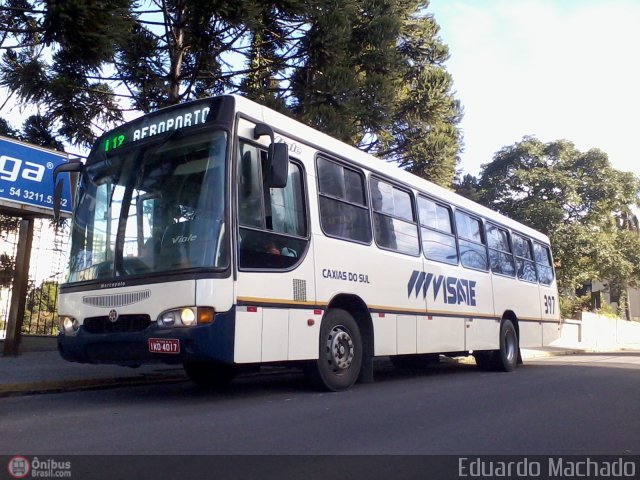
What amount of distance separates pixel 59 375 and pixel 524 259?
999cm

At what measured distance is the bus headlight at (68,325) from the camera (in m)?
7.09

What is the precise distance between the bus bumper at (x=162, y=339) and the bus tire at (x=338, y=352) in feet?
5.26

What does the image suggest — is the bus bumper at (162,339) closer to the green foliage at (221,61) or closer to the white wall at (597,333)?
the green foliage at (221,61)

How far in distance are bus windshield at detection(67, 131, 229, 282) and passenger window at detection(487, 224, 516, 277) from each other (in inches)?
293

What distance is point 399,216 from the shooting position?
9570 mm

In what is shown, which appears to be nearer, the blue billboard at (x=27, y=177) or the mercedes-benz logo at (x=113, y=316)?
the mercedes-benz logo at (x=113, y=316)

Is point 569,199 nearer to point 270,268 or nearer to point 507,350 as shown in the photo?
point 507,350

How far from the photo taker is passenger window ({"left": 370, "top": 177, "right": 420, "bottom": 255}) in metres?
9.00
